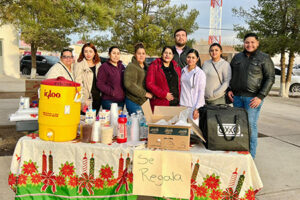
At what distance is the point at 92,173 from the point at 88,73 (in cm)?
179

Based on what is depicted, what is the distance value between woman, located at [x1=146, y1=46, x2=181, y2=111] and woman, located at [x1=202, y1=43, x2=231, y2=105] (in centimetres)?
49

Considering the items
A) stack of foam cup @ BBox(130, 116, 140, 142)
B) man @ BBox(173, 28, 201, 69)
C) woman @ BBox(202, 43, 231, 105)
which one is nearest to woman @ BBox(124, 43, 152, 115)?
man @ BBox(173, 28, 201, 69)

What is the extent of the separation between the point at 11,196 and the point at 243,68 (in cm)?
324

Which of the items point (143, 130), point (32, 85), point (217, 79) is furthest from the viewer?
point (32, 85)

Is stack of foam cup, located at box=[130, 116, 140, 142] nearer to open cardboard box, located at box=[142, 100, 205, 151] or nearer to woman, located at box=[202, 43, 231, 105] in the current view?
open cardboard box, located at box=[142, 100, 205, 151]

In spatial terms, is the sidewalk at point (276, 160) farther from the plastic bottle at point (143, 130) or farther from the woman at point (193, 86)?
the woman at point (193, 86)

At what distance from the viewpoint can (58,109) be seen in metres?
2.07

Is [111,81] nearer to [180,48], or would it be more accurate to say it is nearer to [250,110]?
[180,48]

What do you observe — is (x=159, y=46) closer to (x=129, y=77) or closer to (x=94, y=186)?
(x=129, y=77)

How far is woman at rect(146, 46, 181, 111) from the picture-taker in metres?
3.27

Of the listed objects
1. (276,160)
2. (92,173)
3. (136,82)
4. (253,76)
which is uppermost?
(253,76)

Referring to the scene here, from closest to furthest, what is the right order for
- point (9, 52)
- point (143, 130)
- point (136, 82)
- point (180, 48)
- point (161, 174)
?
point (161, 174)
point (143, 130)
point (136, 82)
point (180, 48)
point (9, 52)

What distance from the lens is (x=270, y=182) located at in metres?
3.31

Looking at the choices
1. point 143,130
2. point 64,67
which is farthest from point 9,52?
point 143,130
